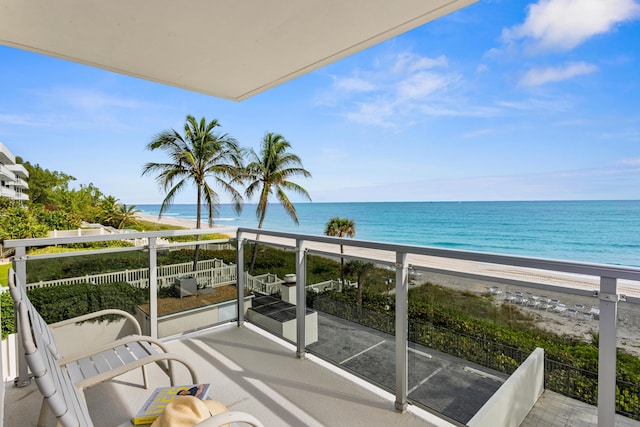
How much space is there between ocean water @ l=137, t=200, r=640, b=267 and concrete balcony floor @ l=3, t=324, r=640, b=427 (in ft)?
86.1

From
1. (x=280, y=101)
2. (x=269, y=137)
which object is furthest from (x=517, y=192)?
(x=269, y=137)

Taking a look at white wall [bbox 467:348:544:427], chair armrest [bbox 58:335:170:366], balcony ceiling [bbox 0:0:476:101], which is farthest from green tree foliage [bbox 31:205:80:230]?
white wall [bbox 467:348:544:427]

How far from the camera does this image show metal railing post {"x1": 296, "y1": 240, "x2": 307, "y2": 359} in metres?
3.05

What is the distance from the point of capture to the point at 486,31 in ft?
121

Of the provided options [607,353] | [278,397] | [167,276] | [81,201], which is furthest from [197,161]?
[81,201]

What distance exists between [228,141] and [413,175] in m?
28.5

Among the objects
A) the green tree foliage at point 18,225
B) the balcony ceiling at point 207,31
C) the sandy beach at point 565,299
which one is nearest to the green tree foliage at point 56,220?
the green tree foliage at point 18,225

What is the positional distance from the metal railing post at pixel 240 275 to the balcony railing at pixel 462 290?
0.29 m

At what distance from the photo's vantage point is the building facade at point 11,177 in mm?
30441

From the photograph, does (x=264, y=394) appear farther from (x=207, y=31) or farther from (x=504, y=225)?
(x=504, y=225)

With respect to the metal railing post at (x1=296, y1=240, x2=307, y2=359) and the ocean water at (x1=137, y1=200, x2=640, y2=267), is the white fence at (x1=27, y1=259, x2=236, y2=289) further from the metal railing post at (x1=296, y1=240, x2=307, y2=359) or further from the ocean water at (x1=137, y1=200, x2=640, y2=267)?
the ocean water at (x1=137, y1=200, x2=640, y2=267)

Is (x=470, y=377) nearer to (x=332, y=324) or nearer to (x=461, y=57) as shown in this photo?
(x=332, y=324)

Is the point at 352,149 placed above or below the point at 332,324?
above

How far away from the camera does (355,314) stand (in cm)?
263
